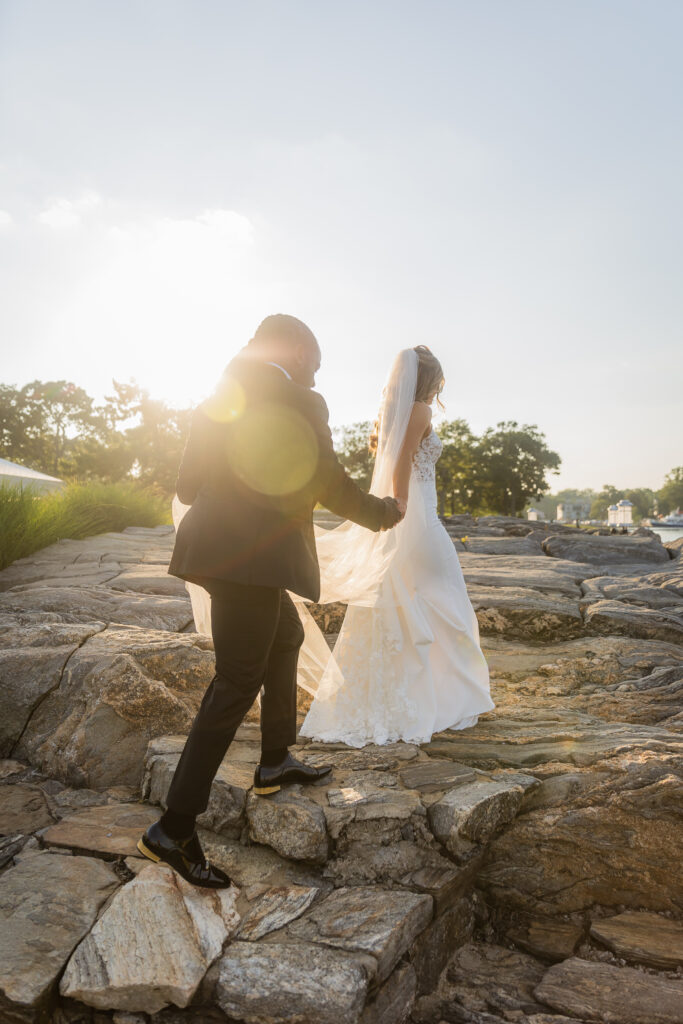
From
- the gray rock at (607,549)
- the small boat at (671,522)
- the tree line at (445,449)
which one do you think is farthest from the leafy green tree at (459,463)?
the gray rock at (607,549)

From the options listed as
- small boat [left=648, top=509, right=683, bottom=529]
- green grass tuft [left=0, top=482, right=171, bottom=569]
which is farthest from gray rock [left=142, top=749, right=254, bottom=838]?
small boat [left=648, top=509, right=683, bottom=529]

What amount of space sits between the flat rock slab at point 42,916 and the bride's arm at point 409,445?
2478 millimetres

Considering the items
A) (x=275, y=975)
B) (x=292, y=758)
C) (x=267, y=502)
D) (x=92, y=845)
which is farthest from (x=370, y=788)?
(x=267, y=502)

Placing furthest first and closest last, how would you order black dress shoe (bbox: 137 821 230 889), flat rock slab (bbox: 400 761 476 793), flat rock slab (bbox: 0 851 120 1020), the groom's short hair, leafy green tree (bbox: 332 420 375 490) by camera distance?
leafy green tree (bbox: 332 420 375 490) < flat rock slab (bbox: 400 761 476 793) < the groom's short hair < black dress shoe (bbox: 137 821 230 889) < flat rock slab (bbox: 0 851 120 1020)

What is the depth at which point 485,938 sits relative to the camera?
8.98 feet

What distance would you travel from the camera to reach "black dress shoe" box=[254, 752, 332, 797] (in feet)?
9.42

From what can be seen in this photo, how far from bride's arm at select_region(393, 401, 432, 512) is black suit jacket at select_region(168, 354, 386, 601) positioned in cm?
139

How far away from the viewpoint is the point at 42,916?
2.24m

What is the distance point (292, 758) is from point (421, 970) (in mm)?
987

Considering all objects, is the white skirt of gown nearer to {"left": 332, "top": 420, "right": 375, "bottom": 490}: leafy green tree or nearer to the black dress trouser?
the black dress trouser

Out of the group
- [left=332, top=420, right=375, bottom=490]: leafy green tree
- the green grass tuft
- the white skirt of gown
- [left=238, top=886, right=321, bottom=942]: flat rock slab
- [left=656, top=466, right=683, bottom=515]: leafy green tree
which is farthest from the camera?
[left=656, top=466, right=683, bottom=515]: leafy green tree

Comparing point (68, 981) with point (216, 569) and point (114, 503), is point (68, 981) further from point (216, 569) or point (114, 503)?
point (114, 503)

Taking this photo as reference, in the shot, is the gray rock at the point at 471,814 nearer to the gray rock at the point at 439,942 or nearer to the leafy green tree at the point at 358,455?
the gray rock at the point at 439,942

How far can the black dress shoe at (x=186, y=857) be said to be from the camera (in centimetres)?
240
